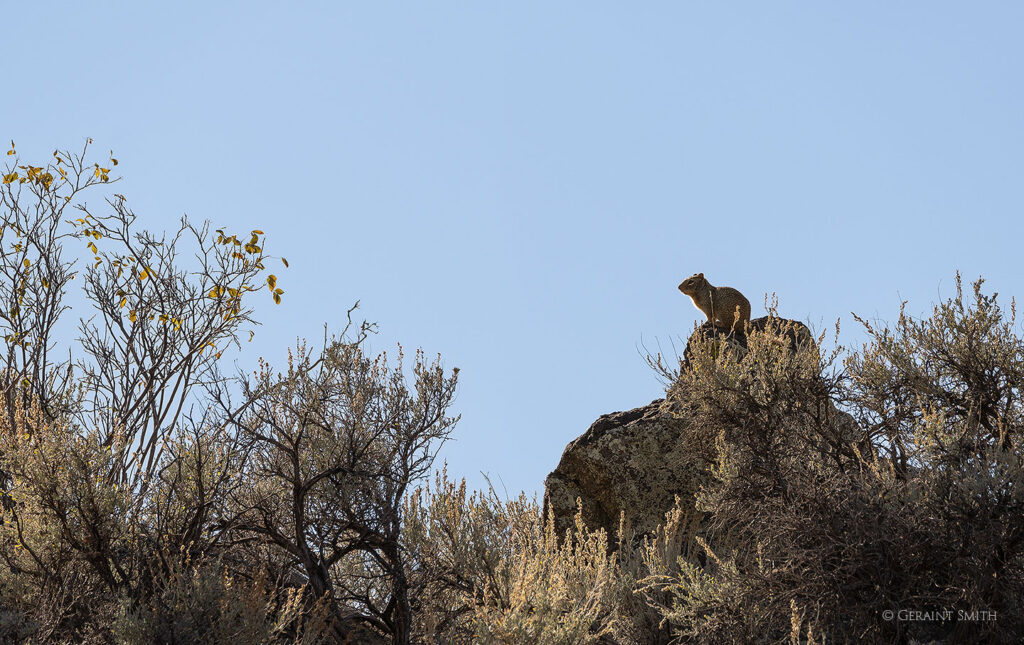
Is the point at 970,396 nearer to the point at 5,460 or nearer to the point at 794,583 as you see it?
the point at 794,583

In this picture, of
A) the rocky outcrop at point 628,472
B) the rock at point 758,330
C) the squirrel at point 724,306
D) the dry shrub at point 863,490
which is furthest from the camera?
the squirrel at point 724,306

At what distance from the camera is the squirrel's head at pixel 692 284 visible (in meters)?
11.7

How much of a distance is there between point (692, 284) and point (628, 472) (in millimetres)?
2473

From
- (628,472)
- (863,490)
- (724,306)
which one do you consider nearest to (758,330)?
(724,306)

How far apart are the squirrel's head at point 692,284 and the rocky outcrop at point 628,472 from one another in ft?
2.96

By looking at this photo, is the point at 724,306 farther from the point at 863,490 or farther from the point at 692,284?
the point at 863,490

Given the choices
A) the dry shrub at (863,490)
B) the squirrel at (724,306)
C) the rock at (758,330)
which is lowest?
the dry shrub at (863,490)

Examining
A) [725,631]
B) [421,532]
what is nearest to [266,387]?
[421,532]

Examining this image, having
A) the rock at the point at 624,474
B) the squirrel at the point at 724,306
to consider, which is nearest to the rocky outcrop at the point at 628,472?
the rock at the point at 624,474

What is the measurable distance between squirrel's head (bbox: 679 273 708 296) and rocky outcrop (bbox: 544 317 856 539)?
35.5 inches

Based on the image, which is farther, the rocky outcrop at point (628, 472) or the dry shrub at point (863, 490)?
the rocky outcrop at point (628, 472)

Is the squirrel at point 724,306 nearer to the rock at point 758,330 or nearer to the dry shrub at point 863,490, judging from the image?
the rock at point 758,330

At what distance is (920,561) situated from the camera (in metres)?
7.40

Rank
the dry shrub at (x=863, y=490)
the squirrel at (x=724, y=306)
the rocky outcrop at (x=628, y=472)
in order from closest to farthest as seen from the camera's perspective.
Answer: the dry shrub at (x=863, y=490) → the rocky outcrop at (x=628, y=472) → the squirrel at (x=724, y=306)
